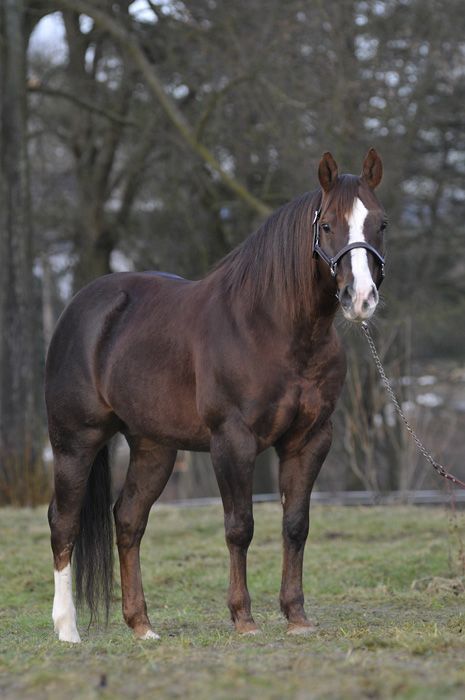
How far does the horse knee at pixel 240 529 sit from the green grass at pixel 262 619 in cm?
45

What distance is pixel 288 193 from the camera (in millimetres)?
15086

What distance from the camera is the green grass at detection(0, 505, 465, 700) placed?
3908mm

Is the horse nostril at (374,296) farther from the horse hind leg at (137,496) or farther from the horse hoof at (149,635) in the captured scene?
the horse hoof at (149,635)

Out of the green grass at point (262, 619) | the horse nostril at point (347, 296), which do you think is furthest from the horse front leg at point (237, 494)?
the horse nostril at point (347, 296)

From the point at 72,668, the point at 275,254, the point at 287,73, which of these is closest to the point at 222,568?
the point at 275,254

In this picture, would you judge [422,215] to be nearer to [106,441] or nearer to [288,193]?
[288,193]

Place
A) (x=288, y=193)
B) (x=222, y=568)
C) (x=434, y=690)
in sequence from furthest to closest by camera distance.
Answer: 1. (x=288, y=193)
2. (x=222, y=568)
3. (x=434, y=690)

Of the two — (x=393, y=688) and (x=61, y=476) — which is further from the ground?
(x=61, y=476)

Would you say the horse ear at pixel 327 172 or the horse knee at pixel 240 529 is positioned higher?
the horse ear at pixel 327 172

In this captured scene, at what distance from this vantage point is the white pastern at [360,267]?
4949 millimetres

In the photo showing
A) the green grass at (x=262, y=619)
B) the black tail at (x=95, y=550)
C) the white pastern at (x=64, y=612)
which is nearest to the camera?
the green grass at (x=262, y=619)

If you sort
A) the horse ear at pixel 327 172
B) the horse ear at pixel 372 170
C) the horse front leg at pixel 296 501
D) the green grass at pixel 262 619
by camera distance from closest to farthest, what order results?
the green grass at pixel 262 619
the horse ear at pixel 327 172
the horse ear at pixel 372 170
the horse front leg at pixel 296 501

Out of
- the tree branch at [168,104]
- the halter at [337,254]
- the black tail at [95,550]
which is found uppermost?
the tree branch at [168,104]

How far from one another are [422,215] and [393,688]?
1683cm
